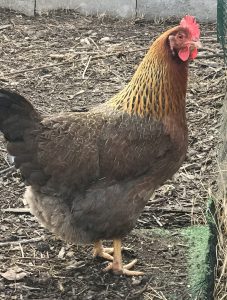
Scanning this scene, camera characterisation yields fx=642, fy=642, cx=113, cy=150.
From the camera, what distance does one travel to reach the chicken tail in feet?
12.6

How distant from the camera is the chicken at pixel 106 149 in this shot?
3.90 meters

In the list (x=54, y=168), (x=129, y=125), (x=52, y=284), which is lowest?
(x=52, y=284)

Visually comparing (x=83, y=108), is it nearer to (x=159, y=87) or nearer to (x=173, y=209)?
(x=173, y=209)

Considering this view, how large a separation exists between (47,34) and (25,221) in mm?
3678

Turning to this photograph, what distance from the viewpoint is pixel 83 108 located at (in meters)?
6.08

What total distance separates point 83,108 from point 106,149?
2.21 meters

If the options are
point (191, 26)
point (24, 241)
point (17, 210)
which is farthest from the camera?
point (17, 210)

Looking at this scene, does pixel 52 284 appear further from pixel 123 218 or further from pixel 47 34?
pixel 47 34

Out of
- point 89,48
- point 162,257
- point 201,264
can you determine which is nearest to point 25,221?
point 162,257

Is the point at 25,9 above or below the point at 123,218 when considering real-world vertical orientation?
above

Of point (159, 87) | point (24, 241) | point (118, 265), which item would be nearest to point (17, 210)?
point (24, 241)

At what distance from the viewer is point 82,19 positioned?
27.1 feet

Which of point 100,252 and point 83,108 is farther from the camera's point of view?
point 83,108

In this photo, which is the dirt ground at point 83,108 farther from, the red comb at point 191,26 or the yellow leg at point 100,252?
the red comb at point 191,26
